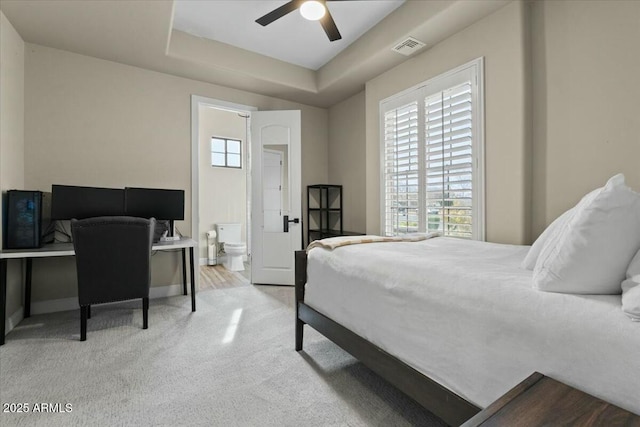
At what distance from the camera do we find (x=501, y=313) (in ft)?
3.20

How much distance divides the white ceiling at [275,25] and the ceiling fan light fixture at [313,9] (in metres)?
0.40

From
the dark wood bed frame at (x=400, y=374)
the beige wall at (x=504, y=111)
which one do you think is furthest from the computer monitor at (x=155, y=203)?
the beige wall at (x=504, y=111)

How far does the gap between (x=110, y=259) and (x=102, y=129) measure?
1.72 metres

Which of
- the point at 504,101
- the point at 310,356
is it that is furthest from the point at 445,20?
the point at 310,356

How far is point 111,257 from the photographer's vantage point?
2375 mm

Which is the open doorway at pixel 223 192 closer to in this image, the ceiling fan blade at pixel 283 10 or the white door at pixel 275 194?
the white door at pixel 275 194

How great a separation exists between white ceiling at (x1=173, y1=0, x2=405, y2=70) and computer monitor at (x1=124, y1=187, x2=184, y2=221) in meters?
1.78

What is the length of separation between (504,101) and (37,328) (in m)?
4.35

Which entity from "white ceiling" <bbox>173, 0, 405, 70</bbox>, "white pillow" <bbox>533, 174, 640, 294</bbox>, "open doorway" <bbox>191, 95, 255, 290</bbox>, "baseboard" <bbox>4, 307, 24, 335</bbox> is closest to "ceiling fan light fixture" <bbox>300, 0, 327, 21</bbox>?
"white ceiling" <bbox>173, 0, 405, 70</bbox>

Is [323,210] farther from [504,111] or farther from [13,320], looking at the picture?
[13,320]

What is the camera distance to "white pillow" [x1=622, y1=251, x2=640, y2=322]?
0.75m

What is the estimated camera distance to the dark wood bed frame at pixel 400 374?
1.09 meters

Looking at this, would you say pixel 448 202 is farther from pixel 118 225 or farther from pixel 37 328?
pixel 37 328

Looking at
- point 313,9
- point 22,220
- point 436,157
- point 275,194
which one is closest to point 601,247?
point 436,157
